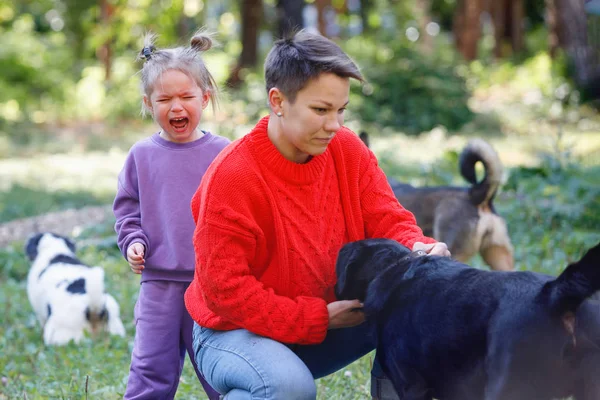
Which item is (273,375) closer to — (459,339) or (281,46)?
(459,339)

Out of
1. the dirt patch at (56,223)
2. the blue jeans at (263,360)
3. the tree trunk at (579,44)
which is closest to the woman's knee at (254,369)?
the blue jeans at (263,360)

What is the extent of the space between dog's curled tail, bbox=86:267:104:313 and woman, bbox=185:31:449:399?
2445 mm

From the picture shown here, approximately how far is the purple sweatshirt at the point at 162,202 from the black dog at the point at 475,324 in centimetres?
93

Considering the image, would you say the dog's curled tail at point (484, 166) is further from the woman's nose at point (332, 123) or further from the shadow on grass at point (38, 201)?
the shadow on grass at point (38, 201)

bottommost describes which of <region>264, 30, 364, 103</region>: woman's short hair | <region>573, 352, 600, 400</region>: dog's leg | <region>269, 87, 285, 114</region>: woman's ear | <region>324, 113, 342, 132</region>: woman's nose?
<region>573, 352, 600, 400</region>: dog's leg

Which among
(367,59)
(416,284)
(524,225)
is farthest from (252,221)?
(367,59)

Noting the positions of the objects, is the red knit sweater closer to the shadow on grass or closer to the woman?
the woman

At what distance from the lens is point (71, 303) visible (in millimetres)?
5383

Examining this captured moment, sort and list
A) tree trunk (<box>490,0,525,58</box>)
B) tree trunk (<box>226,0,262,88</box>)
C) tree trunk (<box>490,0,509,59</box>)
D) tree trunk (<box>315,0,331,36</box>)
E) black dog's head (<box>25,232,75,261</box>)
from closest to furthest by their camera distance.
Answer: black dog's head (<box>25,232,75,261</box>) < tree trunk (<box>226,0,262,88</box>) < tree trunk (<box>315,0,331,36</box>) < tree trunk (<box>490,0,509,59</box>) < tree trunk (<box>490,0,525,58</box>)

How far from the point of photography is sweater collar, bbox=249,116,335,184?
114 inches

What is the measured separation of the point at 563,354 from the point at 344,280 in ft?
2.75

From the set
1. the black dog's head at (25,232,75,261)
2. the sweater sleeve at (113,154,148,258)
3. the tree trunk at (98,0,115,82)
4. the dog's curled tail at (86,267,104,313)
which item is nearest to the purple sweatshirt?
the sweater sleeve at (113,154,148,258)

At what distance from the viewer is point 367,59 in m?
16.6

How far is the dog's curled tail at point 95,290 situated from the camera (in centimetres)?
532
